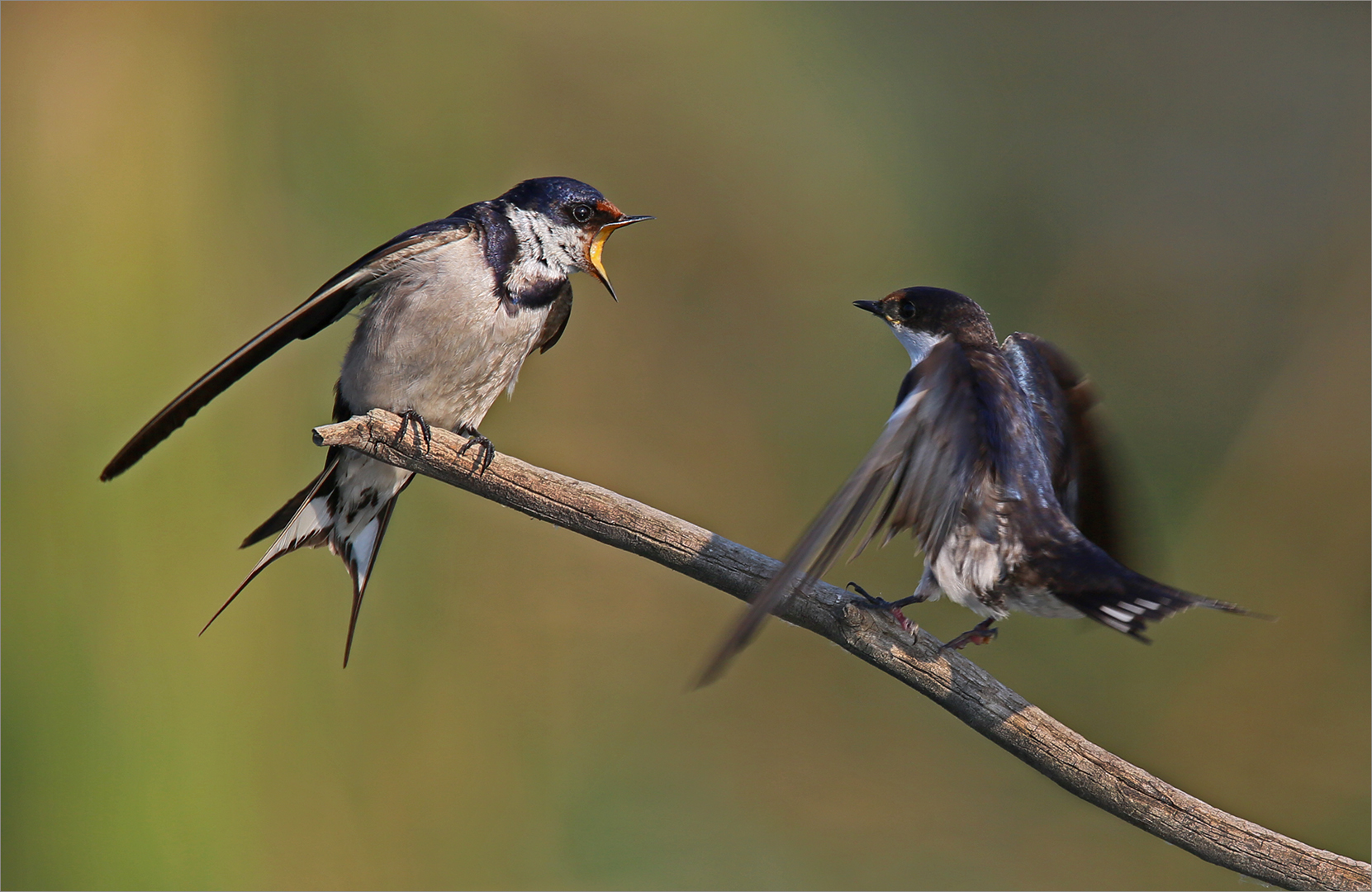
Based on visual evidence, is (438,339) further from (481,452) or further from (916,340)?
(916,340)

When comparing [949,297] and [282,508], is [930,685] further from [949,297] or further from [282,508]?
[282,508]

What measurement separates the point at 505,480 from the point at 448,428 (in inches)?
10.7

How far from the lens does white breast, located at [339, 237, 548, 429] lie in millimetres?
1280

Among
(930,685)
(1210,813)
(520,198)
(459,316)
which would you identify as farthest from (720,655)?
(520,198)

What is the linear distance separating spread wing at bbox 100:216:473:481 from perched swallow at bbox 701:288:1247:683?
26.6 inches

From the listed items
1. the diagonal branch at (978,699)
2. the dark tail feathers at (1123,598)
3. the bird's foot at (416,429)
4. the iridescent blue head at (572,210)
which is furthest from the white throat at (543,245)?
the dark tail feathers at (1123,598)

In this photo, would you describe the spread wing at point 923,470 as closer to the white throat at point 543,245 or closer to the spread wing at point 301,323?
the white throat at point 543,245

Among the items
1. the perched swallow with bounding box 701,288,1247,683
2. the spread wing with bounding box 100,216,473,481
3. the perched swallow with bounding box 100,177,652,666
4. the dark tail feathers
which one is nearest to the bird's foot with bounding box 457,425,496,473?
the perched swallow with bounding box 100,177,652,666

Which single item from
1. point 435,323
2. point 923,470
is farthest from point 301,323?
point 923,470

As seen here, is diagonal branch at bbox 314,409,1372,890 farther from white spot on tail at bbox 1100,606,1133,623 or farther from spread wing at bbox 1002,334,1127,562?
spread wing at bbox 1002,334,1127,562

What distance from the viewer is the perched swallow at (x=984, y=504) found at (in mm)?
985

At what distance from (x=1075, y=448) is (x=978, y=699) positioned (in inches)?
17.6

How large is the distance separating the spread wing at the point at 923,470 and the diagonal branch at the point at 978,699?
78 millimetres

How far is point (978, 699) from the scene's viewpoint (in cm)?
101
